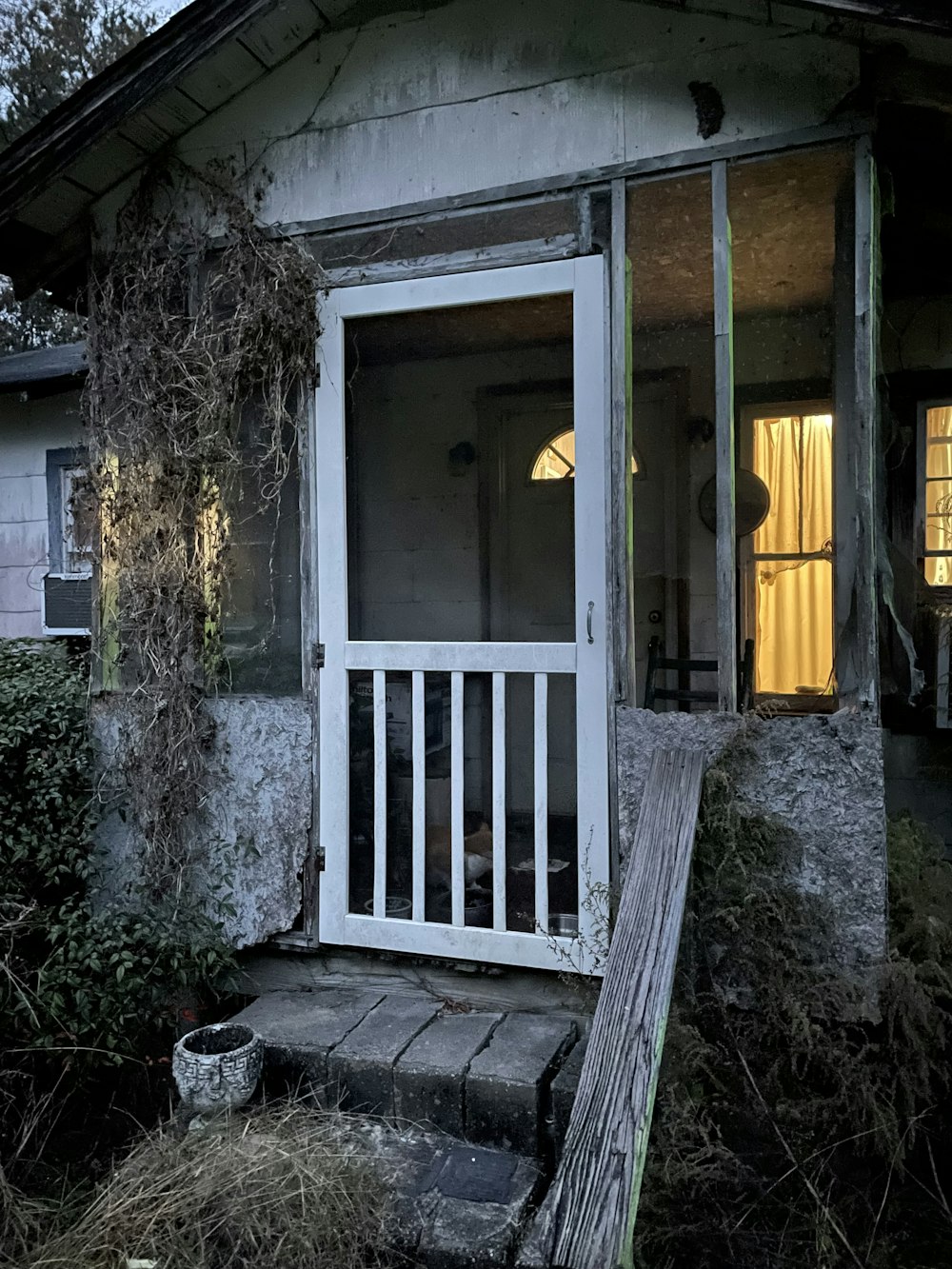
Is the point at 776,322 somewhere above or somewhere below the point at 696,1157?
above

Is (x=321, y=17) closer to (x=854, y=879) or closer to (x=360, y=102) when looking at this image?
(x=360, y=102)

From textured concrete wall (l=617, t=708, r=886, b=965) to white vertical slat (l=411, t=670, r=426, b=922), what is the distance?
87 cm

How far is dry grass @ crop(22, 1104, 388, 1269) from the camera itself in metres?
2.20

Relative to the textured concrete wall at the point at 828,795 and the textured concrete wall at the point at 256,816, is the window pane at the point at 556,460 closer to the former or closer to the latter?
the textured concrete wall at the point at 256,816

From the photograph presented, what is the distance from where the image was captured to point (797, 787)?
2812mm

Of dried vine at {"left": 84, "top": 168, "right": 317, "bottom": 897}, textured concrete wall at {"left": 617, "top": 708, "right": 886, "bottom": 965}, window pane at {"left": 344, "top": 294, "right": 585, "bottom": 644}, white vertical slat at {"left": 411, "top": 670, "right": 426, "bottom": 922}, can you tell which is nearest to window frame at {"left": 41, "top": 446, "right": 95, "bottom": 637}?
window pane at {"left": 344, "top": 294, "right": 585, "bottom": 644}

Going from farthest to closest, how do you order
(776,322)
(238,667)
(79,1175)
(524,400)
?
1. (524,400)
2. (776,322)
3. (238,667)
4. (79,1175)

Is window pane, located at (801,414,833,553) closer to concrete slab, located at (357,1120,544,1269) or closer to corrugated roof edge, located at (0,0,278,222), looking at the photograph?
corrugated roof edge, located at (0,0,278,222)

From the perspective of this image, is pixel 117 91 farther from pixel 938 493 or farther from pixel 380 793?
pixel 938 493

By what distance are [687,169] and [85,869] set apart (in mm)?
3230

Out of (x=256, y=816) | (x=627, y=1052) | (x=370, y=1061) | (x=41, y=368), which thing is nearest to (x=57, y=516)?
(x=41, y=368)

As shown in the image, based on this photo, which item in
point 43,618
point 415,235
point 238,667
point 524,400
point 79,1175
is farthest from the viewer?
point 43,618

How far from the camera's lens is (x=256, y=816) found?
357cm

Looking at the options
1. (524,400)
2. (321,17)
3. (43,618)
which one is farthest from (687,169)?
(43,618)
